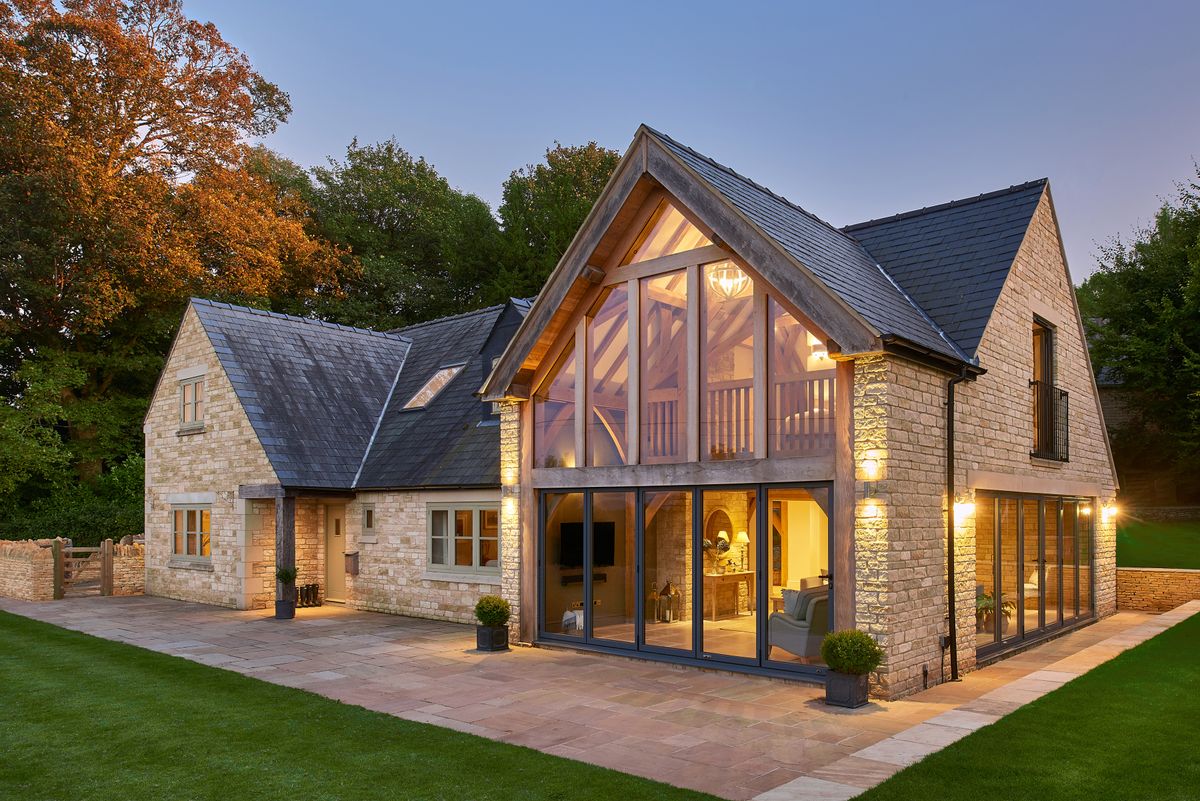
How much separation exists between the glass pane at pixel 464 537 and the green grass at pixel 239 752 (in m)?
5.29

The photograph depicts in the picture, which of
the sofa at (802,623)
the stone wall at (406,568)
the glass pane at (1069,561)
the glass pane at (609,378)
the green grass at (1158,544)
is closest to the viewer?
the sofa at (802,623)

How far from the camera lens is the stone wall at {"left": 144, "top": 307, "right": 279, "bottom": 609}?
17.4 metres

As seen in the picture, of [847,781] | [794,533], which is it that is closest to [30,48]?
[794,533]

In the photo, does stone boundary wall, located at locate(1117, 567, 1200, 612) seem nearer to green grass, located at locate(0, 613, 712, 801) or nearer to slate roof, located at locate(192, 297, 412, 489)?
green grass, located at locate(0, 613, 712, 801)

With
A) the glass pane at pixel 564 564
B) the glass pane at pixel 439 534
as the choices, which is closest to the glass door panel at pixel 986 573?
the glass pane at pixel 564 564

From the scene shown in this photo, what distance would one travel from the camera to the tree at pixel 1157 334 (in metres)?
26.3

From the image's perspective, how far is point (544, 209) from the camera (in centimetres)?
3394

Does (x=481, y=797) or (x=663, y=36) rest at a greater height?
(x=663, y=36)

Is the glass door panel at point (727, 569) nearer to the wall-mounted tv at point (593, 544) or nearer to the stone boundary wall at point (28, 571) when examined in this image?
the wall-mounted tv at point (593, 544)

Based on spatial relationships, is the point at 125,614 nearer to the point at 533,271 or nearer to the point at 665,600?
the point at 665,600

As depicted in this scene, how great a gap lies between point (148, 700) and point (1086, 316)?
106ft

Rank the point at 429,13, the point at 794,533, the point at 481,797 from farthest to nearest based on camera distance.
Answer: the point at 429,13
the point at 794,533
the point at 481,797

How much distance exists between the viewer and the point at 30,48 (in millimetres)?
24984

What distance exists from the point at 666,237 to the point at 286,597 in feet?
31.2
